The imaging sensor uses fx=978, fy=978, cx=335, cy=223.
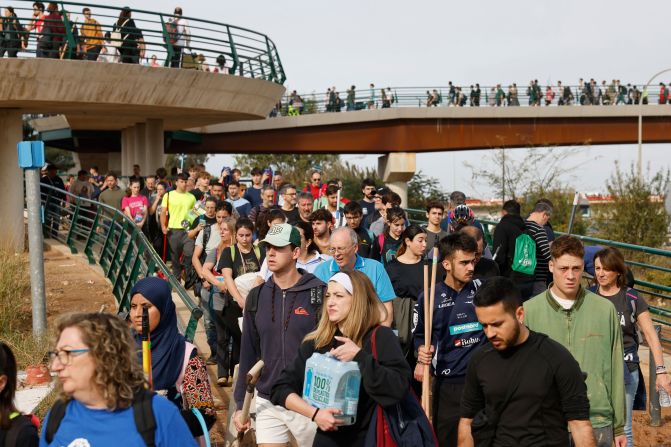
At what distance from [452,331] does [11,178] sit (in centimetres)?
1860

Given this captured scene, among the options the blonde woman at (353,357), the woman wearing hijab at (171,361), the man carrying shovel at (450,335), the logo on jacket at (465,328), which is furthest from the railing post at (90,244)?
the blonde woman at (353,357)

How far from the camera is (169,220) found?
15.6 metres

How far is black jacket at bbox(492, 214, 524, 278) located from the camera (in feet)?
35.1

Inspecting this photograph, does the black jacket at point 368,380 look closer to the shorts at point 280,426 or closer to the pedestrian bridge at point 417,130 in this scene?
the shorts at point 280,426

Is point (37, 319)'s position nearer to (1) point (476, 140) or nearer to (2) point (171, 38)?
(2) point (171, 38)

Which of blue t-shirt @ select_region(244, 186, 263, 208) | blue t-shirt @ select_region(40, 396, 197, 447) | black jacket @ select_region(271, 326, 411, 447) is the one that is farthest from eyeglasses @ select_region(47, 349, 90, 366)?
blue t-shirt @ select_region(244, 186, 263, 208)

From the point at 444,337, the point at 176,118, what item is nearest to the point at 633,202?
the point at 176,118

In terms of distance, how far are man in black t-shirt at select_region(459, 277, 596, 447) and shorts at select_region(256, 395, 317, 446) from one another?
1.32 m

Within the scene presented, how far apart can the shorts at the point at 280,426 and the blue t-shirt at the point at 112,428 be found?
6.96 feet

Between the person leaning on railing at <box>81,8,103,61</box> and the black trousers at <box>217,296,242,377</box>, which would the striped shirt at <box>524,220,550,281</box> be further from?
the person leaning on railing at <box>81,8,103,61</box>

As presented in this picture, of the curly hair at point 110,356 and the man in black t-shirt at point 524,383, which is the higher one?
the curly hair at point 110,356

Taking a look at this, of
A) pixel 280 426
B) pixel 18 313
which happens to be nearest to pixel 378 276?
pixel 280 426

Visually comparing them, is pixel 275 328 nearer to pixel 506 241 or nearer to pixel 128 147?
pixel 506 241

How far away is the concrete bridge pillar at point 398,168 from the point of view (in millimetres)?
46688
